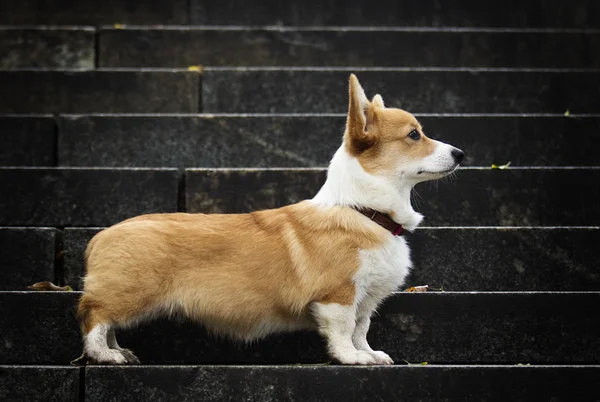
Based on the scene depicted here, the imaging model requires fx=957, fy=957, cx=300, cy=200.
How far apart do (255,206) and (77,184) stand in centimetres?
100

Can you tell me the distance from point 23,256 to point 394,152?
6.56 ft

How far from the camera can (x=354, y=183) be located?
175 inches

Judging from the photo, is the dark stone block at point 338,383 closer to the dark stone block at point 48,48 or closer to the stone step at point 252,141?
the stone step at point 252,141

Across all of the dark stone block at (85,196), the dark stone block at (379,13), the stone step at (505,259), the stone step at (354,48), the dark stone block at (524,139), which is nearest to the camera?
the stone step at (505,259)

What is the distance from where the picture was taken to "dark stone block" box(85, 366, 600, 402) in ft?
12.7

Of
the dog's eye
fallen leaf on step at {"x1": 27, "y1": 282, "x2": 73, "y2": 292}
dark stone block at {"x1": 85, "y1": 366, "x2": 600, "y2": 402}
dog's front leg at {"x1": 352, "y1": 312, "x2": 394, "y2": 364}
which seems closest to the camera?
dark stone block at {"x1": 85, "y1": 366, "x2": 600, "y2": 402}

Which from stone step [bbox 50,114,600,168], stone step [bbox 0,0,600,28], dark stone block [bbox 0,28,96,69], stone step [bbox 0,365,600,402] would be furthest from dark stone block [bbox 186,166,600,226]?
stone step [bbox 0,0,600,28]

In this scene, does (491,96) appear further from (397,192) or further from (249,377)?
(249,377)

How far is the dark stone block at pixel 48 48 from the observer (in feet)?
23.6

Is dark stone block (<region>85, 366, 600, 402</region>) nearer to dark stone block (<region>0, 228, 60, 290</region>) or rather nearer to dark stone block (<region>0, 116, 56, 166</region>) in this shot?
dark stone block (<region>0, 228, 60, 290</region>)

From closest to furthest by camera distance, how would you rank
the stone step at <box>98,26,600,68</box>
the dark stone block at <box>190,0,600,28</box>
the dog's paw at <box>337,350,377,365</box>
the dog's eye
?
the dog's paw at <box>337,350,377,365</box> < the dog's eye < the stone step at <box>98,26,600,68</box> < the dark stone block at <box>190,0,600,28</box>

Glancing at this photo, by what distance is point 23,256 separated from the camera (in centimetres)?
495

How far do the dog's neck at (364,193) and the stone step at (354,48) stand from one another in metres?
2.83

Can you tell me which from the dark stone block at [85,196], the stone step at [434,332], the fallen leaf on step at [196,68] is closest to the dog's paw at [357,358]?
the stone step at [434,332]
